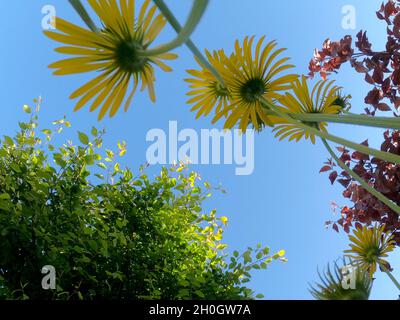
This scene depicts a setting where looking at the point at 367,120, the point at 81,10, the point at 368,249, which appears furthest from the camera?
the point at 368,249

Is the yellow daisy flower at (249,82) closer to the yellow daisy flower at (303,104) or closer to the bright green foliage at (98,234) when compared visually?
the yellow daisy flower at (303,104)

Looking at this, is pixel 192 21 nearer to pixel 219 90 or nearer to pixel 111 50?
pixel 111 50

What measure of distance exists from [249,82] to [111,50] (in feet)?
1.55

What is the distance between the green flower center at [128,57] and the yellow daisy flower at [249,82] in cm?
35

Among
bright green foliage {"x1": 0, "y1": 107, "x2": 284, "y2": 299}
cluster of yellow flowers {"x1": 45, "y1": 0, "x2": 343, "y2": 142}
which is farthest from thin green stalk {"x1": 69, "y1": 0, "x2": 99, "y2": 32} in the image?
bright green foliage {"x1": 0, "y1": 107, "x2": 284, "y2": 299}

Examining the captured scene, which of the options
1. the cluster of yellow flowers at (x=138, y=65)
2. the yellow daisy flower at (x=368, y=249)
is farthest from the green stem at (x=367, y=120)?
the yellow daisy flower at (x=368, y=249)

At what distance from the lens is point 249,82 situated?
3.79 ft

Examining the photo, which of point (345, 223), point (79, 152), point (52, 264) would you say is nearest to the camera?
point (52, 264)

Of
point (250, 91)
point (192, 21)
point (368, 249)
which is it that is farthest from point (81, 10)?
point (368, 249)

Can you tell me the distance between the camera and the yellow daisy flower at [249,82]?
1.13m

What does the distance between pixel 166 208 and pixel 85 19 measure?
186 cm
